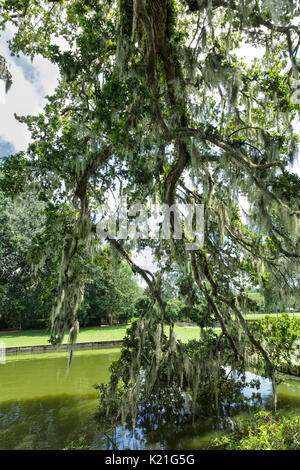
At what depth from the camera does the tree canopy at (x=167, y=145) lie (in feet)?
12.6

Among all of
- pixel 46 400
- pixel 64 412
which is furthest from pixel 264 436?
pixel 46 400

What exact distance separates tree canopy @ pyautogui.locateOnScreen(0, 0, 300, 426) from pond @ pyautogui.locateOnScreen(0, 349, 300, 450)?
2.38 ft

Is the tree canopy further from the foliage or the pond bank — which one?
the pond bank

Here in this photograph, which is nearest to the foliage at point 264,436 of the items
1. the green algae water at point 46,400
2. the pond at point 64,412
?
the pond at point 64,412

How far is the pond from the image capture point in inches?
184

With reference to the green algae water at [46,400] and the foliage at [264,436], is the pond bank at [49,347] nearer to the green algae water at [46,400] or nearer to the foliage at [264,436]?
the green algae water at [46,400]

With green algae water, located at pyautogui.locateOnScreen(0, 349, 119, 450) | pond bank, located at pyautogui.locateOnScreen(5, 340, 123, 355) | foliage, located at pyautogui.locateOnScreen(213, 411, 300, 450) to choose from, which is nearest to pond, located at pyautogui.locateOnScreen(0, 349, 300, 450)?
green algae water, located at pyautogui.locateOnScreen(0, 349, 119, 450)

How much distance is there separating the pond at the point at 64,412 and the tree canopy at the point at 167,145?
725 mm

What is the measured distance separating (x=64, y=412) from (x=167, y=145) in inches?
224

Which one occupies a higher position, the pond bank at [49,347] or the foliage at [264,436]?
the foliage at [264,436]

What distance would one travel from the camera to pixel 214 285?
569 centimetres

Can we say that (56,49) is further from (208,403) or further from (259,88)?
(208,403)
